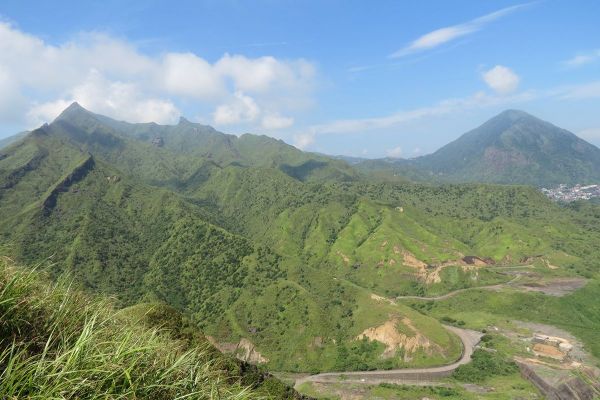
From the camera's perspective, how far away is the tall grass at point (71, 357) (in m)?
6.07

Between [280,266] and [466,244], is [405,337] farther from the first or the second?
[466,244]

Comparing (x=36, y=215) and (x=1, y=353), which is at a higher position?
(x=1, y=353)

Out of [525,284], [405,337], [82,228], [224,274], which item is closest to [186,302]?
[224,274]

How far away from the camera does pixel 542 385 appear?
83625 millimetres

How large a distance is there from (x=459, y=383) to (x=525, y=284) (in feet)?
212

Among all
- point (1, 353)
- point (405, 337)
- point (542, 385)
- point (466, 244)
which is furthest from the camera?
point (466, 244)

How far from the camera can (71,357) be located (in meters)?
6.37

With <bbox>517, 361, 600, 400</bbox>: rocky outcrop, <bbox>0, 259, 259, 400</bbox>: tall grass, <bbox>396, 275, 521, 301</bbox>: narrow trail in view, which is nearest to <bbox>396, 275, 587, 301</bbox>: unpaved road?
<bbox>396, 275, 521, 301</bbox>: narrow trail

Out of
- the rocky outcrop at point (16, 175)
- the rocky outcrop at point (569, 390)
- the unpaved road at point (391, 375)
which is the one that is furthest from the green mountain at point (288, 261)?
the rocky outcrop at point (569, 390)

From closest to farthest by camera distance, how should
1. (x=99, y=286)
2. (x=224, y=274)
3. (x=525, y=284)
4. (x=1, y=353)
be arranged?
(x=1, y=353) < (x=99, y=286) < (x=224, y=274) < (x=525, y=284)

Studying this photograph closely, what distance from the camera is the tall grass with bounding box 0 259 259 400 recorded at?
239 inches

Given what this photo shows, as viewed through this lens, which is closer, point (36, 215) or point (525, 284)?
point (525, 284)

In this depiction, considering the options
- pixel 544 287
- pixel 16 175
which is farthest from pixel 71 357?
pixel 16 175

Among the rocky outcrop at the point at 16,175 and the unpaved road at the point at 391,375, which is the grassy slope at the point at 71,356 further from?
the rocky outcrop at the point at 16,175
